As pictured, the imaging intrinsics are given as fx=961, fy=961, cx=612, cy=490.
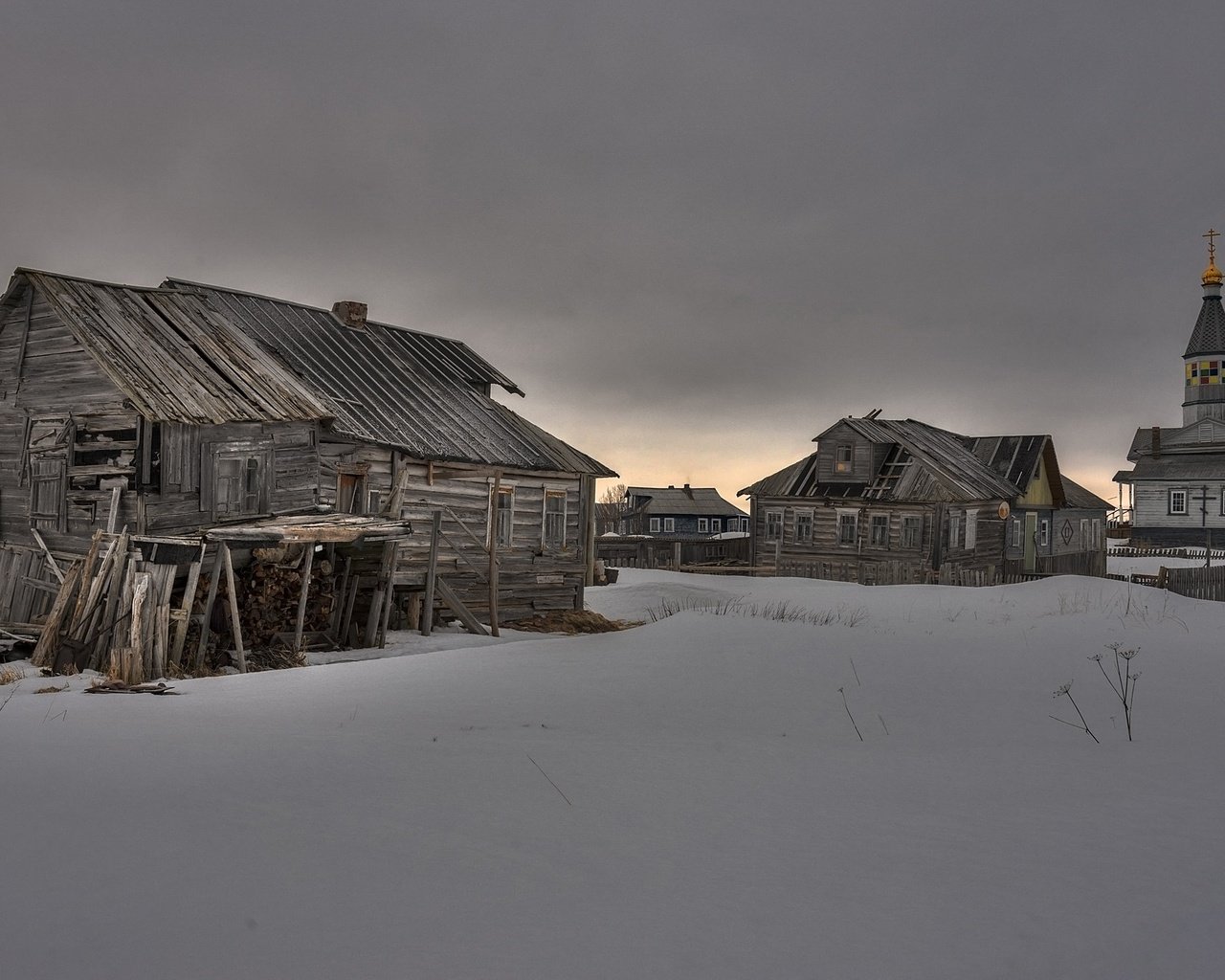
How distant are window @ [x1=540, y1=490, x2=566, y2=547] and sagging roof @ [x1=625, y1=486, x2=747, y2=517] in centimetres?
4904

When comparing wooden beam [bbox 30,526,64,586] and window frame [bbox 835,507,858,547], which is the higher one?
window frame [bbox 835,507,858,547]

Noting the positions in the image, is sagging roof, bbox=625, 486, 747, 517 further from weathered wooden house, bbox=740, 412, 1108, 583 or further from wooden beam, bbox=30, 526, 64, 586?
wooden beam, bbox=30, 526, 64, 586

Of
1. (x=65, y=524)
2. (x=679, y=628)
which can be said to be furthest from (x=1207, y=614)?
(x=65, y=524)

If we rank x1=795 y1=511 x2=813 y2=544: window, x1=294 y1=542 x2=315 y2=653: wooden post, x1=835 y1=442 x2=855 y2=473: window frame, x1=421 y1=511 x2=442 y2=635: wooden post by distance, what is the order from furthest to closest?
x1=795 y1=511 x2=813 y2=544: window, x1=835 y1=442 x2=855 y2=473: window frame, x1=421 y1=511 x2=442 y2=635: wooden post, x1=294 y1=542 x2=315 y2=653: wooden post

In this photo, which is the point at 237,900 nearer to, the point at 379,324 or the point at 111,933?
A: the point at 111,933

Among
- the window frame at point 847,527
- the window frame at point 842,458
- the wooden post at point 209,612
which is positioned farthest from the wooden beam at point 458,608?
the window frame at point 842,458

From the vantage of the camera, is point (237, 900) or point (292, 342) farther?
point (292, 342)

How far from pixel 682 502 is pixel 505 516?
52.1 m

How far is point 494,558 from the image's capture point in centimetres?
2117

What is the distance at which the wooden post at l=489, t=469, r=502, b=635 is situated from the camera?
2000 cm

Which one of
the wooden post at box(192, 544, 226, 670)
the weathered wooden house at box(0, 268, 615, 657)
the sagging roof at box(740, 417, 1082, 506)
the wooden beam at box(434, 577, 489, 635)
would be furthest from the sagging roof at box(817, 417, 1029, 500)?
the wooden post at box(192, 544, 226, 670)

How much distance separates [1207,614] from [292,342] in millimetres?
20425

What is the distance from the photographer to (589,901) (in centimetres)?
465

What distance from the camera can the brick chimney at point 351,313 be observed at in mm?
24672
